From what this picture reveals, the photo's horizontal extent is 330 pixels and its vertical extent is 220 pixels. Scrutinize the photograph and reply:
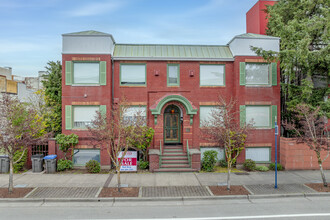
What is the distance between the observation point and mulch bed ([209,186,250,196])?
1024cm

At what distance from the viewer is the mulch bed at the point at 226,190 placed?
33.6 feet

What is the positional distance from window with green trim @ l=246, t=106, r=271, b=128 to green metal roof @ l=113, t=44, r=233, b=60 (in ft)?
11.7

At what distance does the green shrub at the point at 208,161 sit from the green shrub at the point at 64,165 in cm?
770

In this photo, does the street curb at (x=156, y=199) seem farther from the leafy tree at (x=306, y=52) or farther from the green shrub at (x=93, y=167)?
the leafy tree at (x=306, y=52)

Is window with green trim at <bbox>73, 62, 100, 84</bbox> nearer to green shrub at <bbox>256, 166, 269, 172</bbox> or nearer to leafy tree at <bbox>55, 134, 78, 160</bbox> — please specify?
leafy tree at <bbox>55, 134, 78, 160</bbox>

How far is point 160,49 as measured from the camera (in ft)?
52.5

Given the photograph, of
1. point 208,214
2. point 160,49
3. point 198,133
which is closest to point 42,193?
point 208,214

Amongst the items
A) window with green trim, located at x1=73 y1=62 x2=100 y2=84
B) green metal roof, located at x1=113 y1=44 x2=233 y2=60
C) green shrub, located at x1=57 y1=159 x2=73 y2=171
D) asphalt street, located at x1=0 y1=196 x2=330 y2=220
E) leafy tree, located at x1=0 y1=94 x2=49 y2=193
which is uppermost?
green metal roof, located at x1=113 y1=44 x2=233 y2=60

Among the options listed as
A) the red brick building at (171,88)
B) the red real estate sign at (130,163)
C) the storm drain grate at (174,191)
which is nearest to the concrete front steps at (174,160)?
the red brick building at (171,88)

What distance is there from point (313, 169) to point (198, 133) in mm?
7055

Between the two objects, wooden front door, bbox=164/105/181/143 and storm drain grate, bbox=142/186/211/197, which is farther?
wooden front door, bbox=164/105/181/143

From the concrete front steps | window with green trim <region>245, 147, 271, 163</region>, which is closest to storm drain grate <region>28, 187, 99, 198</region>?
the concrete front steps

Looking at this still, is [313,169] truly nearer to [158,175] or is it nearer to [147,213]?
[158,175]

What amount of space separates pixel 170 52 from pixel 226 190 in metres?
9.23
